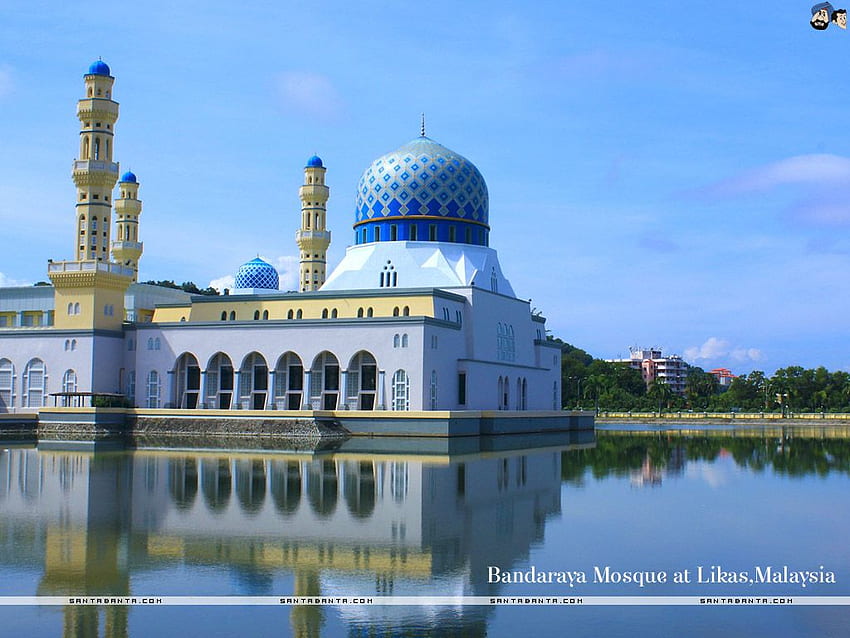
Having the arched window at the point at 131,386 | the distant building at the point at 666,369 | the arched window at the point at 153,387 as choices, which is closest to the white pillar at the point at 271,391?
the arched window at the point at 153,387

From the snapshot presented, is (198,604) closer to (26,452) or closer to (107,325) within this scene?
(26,452)

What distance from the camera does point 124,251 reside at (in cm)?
4666

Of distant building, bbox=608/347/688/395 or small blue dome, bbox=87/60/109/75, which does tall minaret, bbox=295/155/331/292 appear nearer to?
small blue dome, bbox=87/60/109/75

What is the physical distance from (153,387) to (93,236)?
20.3ft

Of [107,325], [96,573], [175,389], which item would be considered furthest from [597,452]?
[96,573]

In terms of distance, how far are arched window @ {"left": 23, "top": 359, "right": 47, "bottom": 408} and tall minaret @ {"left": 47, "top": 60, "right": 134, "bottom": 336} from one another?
186 centimetres

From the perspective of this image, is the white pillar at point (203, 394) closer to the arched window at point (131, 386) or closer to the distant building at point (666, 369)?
the arched window at point (131, 386)

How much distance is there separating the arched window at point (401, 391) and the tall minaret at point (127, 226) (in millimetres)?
17413

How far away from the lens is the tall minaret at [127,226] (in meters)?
46.7

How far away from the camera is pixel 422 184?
136 feet

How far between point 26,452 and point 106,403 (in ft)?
31.6

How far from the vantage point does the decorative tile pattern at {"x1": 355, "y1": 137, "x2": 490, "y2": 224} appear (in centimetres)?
4150

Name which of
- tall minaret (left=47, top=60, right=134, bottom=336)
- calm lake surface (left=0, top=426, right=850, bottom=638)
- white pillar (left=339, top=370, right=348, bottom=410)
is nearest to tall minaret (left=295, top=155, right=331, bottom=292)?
tall minaret (left=47, top=60, right=134, bottom=336)

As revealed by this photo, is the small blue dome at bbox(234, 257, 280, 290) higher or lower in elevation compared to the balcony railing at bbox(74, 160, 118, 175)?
lower
